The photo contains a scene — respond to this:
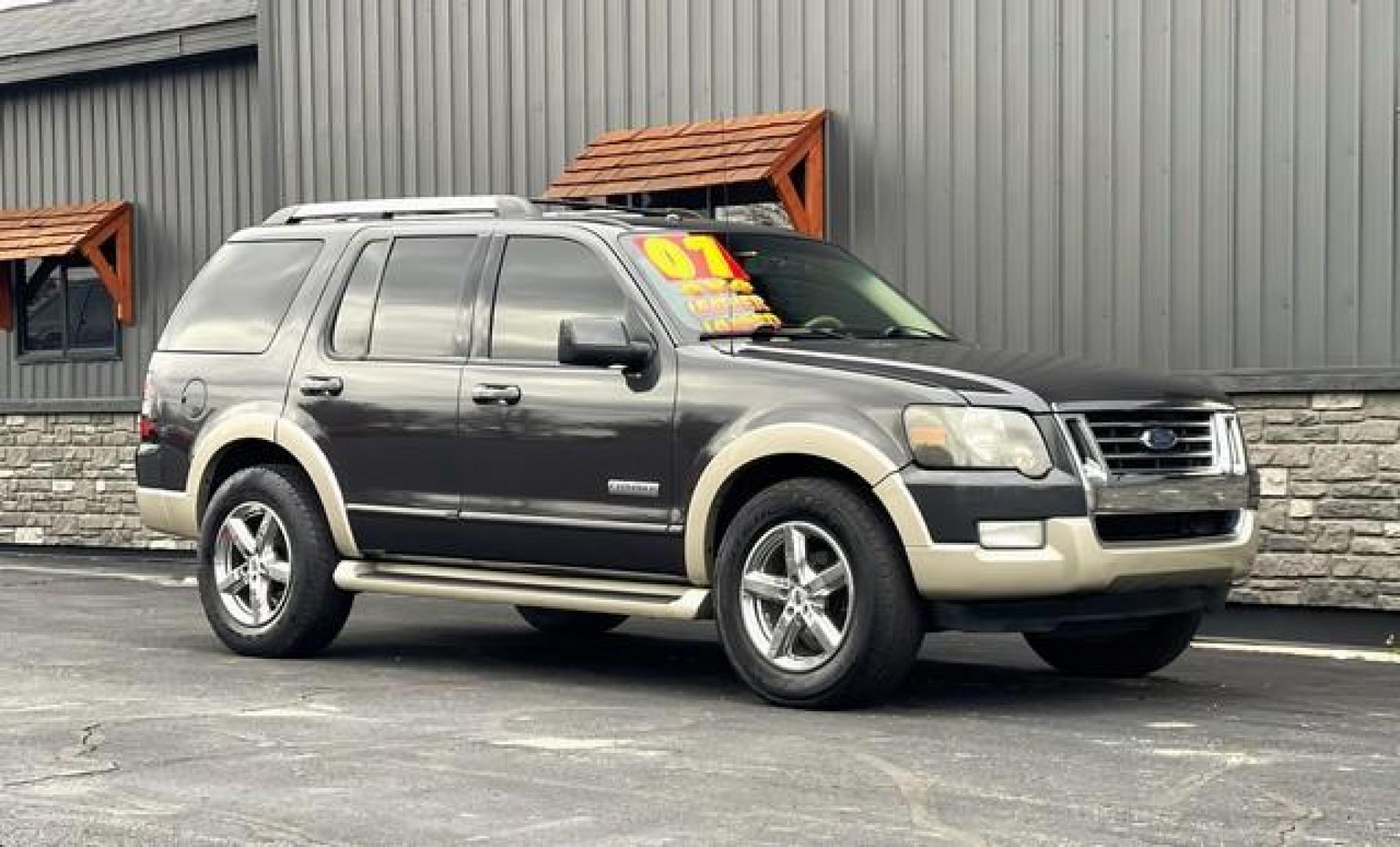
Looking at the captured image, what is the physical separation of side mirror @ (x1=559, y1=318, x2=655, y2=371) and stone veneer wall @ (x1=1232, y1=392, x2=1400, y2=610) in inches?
152

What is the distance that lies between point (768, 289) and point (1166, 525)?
190 centimetres

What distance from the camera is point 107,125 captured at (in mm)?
18875

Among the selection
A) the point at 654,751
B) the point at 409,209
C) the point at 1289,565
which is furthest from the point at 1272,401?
the point at 654,751

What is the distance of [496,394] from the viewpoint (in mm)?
9016

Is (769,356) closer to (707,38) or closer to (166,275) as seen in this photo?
(707,38)

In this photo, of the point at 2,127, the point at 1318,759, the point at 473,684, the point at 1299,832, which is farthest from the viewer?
the point at 2,127

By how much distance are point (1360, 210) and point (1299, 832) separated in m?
6.24

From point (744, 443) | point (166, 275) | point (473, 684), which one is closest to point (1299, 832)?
point (744, 443)

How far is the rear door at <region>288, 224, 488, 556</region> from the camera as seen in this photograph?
923cm

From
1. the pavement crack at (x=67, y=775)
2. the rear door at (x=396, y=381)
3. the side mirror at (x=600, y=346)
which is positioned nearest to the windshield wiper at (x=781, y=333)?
the side mirror at (x=600, y=346)

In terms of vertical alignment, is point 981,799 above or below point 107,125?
below

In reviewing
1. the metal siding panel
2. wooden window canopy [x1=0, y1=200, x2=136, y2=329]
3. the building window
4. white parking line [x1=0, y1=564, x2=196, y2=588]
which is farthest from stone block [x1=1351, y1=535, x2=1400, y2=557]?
the building window

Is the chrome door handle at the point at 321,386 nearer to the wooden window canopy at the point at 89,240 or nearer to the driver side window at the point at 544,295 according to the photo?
the driver side window at the point at 544,295

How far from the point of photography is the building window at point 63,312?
18875 millimetres
